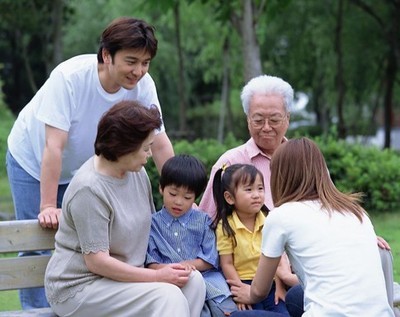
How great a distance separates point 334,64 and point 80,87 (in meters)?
18.1

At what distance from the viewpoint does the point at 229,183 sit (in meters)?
3.99

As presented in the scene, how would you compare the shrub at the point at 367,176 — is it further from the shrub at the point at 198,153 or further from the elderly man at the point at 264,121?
the elderly man at the point at 264,121

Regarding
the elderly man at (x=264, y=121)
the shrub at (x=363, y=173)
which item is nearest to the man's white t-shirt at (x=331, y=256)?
the elderly man at (x=264, y=121)

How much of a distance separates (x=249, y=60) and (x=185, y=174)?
728 centimetres

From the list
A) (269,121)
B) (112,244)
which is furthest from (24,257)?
(269,121)

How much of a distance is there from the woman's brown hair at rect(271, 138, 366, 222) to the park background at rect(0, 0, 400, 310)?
3.41m

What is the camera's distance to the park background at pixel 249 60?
10.4 meters

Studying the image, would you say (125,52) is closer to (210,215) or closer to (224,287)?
(210,215)

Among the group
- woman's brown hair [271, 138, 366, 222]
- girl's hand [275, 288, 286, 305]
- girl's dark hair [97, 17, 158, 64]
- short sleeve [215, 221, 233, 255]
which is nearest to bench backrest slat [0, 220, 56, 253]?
short sleeve [215, 221, 233, 255]

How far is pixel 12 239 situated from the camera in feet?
13.0

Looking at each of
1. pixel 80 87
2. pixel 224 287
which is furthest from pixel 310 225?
pixel 80 87

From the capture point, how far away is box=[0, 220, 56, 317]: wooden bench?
395 cm

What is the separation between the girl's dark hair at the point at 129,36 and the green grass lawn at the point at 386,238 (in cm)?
295

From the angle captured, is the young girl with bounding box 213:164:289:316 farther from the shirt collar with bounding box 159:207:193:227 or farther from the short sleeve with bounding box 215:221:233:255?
the shirt collar with bounding box 159:207:193:227
